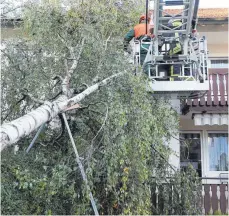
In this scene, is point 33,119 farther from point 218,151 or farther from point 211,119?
point 218,151

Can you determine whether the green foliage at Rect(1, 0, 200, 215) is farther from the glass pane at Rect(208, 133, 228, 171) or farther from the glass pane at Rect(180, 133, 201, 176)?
the glass pane at Rect(208, 133, 228, 171)

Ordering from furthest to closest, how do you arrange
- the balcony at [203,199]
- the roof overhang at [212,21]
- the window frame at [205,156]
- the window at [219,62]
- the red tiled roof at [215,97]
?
1. the window at [219,62]
2. the roof overhang at [212,21]
3. the window frame at [205,156]
4. the red tiled roof at [215,97]
5. the balcony at [203,199]

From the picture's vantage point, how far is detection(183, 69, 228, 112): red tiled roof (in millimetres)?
9531

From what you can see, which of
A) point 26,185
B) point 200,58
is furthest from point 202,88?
point 26,185

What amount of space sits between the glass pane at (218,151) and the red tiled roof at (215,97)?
192 centimetres

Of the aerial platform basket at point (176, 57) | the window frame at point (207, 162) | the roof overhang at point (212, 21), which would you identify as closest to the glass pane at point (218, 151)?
the window frame at point (207, 162)

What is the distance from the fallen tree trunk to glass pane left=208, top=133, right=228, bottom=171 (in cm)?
604

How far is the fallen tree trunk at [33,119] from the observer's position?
13.4 feet

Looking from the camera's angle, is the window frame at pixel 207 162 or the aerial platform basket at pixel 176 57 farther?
the window frame at pixel 207 162

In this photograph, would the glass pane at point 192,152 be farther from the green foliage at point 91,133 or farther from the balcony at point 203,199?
the green foliage at point 91,133

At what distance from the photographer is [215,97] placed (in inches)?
379

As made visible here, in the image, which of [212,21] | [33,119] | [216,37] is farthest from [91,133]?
[216,37]

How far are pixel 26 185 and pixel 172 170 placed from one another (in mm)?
2906

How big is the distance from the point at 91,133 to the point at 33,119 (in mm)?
1670
